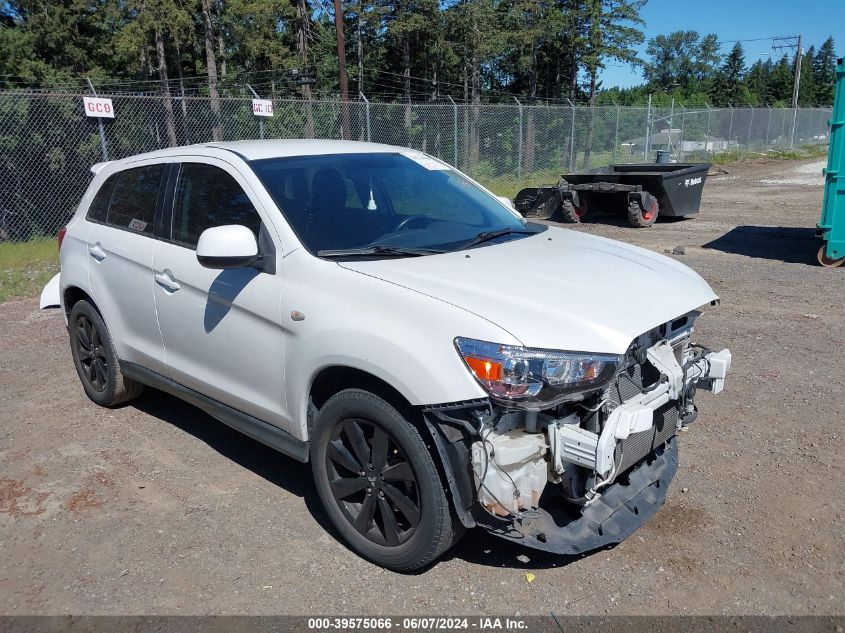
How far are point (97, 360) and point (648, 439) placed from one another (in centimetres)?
381

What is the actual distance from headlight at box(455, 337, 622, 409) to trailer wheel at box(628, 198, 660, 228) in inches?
461

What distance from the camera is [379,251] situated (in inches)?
140

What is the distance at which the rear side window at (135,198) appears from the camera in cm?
452

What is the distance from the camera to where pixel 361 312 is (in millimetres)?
3152

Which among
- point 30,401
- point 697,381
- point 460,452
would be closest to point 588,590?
point 460,452

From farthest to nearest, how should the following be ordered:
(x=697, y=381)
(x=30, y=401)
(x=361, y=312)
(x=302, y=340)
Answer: (x=30, y=401), (x=697, y=381), (x=302, y=340), (x=361, y=312)

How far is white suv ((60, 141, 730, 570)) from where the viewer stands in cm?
285

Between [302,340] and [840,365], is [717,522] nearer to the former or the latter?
[302,340]

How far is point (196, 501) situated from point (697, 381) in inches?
107

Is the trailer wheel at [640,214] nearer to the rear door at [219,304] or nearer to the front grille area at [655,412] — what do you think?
the front grille area at [655,412]

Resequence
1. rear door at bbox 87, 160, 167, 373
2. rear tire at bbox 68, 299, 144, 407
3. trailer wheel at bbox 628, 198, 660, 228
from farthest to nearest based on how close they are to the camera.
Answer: trailer wheel at bbox 628, 198, 660, 228
rear tire at bbox 68, 299, 144, 407
rear door at bbox 87, 160, 167, 373

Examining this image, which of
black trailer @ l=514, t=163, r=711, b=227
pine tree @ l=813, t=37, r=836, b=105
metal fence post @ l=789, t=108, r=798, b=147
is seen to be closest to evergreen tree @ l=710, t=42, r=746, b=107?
pine tree @ l=813, t=37, r=836, b=105

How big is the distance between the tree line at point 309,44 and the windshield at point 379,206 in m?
25.6

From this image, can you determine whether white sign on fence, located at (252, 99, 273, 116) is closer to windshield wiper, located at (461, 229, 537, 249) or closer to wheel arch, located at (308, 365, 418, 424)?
windshield wiper, located at (461, 229, 537, 249)
